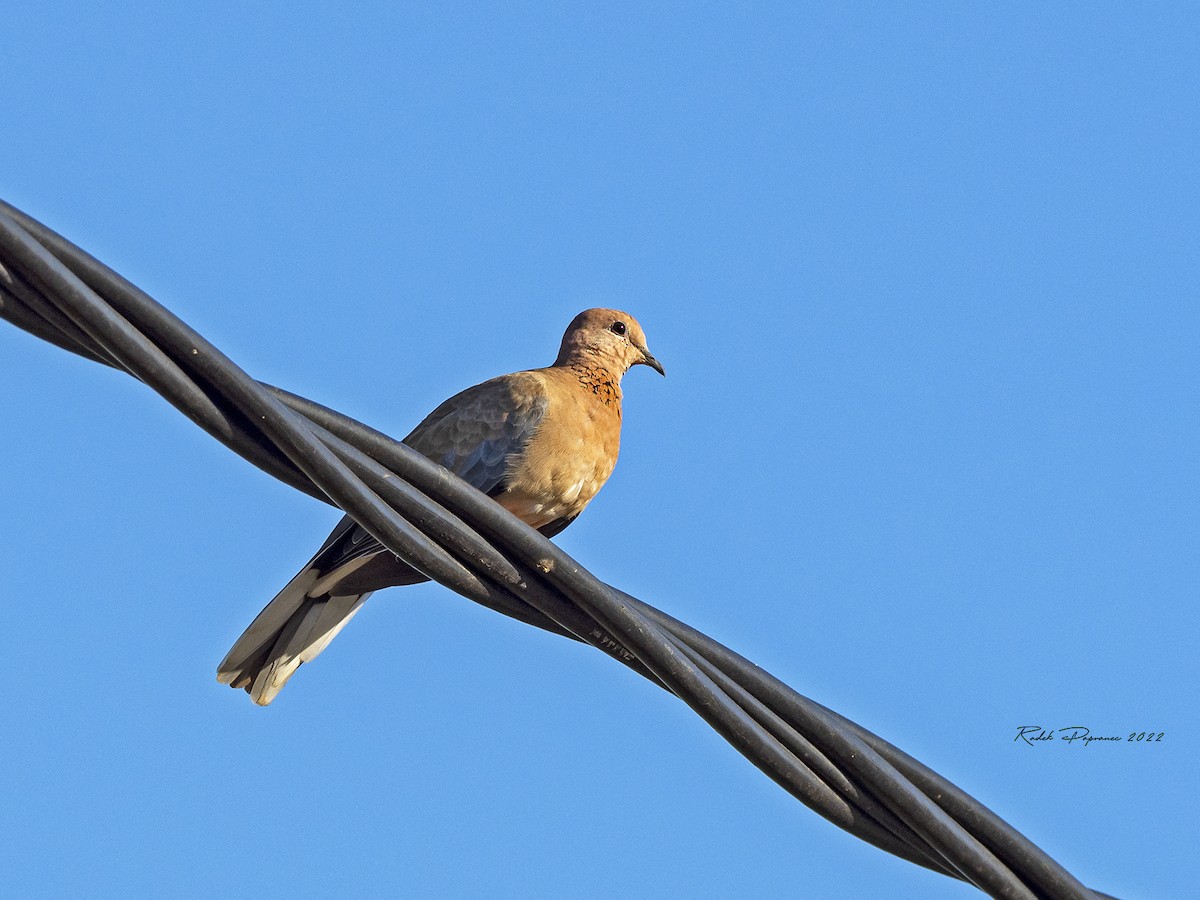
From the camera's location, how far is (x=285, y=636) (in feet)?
16.0

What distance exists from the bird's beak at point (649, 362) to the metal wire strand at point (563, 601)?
3794 millimetres

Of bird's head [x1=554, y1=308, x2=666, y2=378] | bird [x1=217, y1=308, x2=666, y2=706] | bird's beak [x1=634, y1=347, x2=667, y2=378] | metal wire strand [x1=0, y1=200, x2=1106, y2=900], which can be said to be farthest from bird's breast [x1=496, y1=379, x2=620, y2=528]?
metal wire strand [x1=0, y1=200, x2=1106, y2=900]

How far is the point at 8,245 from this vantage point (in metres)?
2.23

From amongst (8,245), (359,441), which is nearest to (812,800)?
(359,441)

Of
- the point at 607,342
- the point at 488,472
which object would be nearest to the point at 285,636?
the point at 488,472

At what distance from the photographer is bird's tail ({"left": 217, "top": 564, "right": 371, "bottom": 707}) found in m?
4.76

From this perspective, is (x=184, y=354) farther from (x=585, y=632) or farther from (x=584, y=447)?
(x=584, y=447)

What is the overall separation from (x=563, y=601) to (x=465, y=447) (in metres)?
2.67

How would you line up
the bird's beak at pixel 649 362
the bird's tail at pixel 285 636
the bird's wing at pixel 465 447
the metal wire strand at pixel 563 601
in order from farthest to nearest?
the bird's beak at pixel 649 362 → the bird's wing at pixel 465 447 → the bird's tail at pixel 285 636 → the metal wire strand at pixel 563 601

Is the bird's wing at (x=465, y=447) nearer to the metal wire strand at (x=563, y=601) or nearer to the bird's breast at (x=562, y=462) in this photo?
the bird's breast at (x=562, y=462)

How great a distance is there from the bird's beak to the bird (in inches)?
10.0

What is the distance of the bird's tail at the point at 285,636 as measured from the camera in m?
4.76

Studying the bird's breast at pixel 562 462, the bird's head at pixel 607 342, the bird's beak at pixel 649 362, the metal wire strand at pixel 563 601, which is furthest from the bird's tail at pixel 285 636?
the metal wire strand at pixel 563 601

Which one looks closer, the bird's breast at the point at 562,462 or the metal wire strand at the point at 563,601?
the metal wire strand at the point at 563,601
